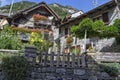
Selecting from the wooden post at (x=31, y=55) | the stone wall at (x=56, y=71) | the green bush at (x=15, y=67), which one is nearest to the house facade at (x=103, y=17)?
the stone wall at (x=56, y=71)

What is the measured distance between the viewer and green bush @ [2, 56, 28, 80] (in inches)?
472

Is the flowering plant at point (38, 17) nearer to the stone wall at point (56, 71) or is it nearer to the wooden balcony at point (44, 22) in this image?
the wooden balcony at point (44, 22)

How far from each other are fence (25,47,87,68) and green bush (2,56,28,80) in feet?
1.55

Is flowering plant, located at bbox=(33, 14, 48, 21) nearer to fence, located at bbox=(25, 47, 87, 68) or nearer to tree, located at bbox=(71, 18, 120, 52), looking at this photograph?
tree, located at bbox=(71, 18, 120, 52)

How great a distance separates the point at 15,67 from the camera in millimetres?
12094

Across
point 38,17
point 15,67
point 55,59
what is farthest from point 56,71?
point 38,17

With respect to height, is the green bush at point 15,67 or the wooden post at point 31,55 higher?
the wooden post at point 31,55

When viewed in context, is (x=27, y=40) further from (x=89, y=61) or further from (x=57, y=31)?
(x=89, y=61)

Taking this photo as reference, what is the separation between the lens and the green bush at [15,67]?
39.4 feet

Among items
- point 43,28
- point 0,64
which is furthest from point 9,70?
point 43,28

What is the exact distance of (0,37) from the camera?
2002 cm

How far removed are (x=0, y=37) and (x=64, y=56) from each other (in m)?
8.46

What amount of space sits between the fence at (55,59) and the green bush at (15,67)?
1.55ft

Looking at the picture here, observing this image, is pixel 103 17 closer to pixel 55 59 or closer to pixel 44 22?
pixel 44 22
